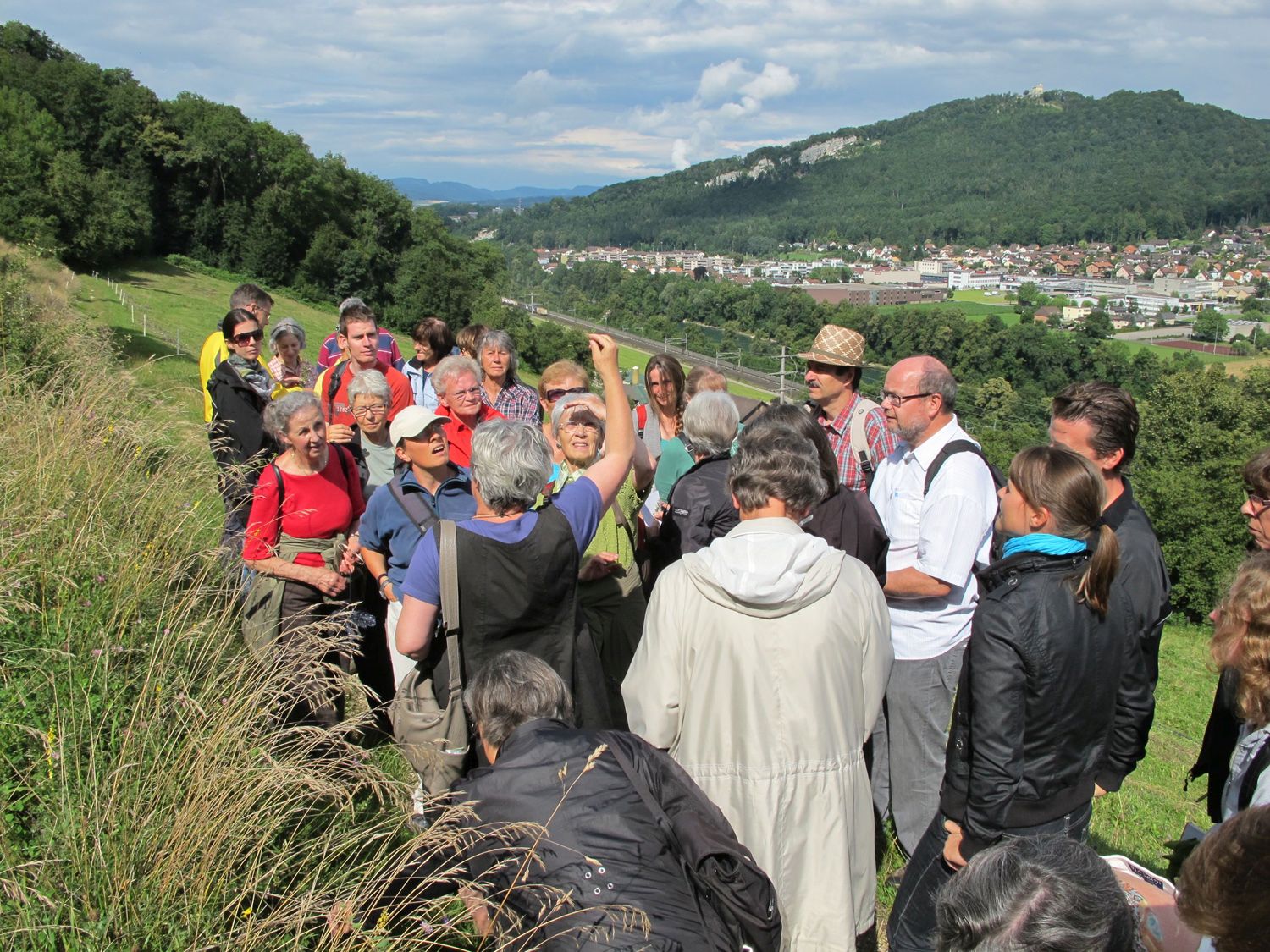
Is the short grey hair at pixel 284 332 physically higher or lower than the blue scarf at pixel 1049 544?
higher

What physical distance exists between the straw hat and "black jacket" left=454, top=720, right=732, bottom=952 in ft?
9.45

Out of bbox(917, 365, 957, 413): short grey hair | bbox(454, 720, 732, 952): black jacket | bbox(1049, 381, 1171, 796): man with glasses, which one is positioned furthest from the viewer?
bbox(917, 365, 957, 413): short grey hair

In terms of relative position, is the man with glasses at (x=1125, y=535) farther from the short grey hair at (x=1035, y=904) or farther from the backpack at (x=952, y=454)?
the short grey hair at (x=1035, y=904)

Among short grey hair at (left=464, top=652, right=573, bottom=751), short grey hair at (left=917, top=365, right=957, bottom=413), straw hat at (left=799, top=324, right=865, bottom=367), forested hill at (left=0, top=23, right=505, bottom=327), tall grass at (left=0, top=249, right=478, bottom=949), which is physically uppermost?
forested hill at (left=0, top=23, right=505, bottom=327)

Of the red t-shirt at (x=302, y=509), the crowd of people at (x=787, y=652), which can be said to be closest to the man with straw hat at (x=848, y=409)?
the crowd of people at (x=787, y=652)

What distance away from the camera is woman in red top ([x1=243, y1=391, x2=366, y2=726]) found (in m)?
3.89

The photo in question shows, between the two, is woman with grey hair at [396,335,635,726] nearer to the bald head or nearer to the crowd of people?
the crowd of people

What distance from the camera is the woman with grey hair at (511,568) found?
2.80m

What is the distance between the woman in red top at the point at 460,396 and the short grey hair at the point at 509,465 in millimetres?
2009

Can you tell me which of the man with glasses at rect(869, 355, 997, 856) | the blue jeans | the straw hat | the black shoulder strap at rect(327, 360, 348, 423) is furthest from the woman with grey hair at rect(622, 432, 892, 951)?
the black shoulder strap at rect(327, 360, 348, 423)

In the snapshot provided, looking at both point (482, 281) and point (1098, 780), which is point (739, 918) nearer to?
point (1098, 780)

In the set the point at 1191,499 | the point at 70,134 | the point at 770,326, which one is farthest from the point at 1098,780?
the point at 770,326

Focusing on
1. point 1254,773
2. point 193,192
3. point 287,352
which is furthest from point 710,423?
point 193,192

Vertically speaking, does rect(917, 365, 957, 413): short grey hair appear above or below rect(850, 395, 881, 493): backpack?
above
